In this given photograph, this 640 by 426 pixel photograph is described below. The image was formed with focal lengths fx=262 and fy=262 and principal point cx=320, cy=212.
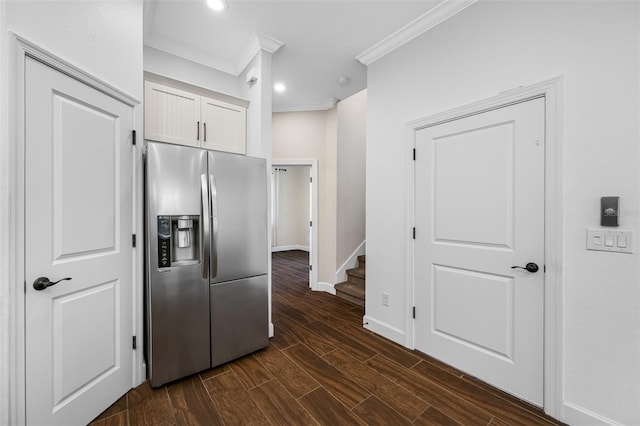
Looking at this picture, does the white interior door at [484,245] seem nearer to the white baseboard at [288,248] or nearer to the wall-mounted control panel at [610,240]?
the wall-mounted control panel at [610,240]

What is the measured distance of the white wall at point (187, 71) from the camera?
2596mm

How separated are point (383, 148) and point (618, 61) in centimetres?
161

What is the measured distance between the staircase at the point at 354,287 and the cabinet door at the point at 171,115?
2.68 meters

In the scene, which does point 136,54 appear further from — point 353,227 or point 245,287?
point 353,227

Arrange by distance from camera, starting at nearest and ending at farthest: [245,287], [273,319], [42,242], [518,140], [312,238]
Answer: [42,242] < [518,140] < [245,287] < [273,319] < [312,238]

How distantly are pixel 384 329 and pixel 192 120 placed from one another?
2759 millimetres

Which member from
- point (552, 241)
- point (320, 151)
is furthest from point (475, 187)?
point (320, 151)

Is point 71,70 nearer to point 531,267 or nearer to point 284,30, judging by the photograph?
point 284,30

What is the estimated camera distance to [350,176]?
423 cm

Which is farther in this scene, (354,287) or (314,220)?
(314,220)

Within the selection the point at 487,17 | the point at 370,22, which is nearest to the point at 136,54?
the point at 370,22

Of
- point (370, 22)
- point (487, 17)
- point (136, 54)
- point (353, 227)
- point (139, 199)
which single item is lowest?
point (353, 227)

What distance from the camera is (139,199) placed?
75.4 inches

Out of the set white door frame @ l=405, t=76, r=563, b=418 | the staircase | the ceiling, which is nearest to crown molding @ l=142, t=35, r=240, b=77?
the ceiling
